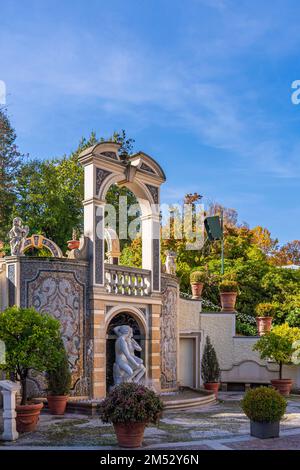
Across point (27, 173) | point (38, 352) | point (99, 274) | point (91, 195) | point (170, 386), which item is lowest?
point (170, 386)

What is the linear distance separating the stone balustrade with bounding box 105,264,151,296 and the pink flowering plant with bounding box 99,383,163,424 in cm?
606

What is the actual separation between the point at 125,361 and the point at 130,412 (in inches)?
246

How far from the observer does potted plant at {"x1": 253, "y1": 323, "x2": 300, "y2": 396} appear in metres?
19.1

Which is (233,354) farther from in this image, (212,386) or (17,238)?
(17,238)

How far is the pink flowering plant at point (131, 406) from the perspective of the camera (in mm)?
10320

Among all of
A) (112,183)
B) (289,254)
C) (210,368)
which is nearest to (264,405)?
(112,183)

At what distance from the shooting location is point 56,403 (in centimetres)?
1461

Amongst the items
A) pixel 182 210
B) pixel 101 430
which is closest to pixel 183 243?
pixel 182 210

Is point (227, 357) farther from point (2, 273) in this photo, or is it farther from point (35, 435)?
point (35, 435)

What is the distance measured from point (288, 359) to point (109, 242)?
689cm

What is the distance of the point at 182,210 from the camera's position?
34969 millimetres

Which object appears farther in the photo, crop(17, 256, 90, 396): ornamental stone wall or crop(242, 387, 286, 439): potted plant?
crop(17, 256, 90, 396): ornamental stone wall

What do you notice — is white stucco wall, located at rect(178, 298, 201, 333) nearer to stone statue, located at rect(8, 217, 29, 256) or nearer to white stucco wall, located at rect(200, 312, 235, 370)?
white stucco wall, located at rect(200, 312, 235, 370)

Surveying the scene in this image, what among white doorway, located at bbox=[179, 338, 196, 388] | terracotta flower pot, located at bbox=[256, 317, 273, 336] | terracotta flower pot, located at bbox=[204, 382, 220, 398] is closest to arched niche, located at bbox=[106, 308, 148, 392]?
white doorway, located at bbox=[179, 338, 196, 388]
